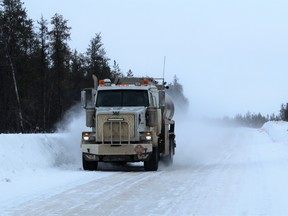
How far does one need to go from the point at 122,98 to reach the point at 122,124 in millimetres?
1260

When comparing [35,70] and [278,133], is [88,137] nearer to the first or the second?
[278,133]

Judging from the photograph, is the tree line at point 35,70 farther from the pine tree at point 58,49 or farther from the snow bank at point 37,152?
the snow bank at point 37,152

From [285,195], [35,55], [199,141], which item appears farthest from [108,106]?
[35,55]

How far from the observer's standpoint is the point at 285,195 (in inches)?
401

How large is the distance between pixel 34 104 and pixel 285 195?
44729 mm

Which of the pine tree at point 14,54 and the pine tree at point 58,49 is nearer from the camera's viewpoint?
the pine tree at point 14,54

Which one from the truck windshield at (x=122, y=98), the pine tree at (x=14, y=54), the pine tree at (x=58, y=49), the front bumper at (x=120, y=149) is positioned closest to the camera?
the front bumper at (x=120, y=149)

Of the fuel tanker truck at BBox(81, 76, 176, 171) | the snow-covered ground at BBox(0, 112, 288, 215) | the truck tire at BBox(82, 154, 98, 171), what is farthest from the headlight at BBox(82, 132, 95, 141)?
the snow-covered ground at BBox(0, 112, 288, 215)

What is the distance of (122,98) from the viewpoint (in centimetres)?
1712

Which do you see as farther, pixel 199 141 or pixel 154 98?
pixel 199 141

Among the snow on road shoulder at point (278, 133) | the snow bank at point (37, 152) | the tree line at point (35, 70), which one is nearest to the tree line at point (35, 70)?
the tree line at point (35, 70)

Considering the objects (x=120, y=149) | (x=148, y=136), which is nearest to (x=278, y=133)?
(x=148, y=136)

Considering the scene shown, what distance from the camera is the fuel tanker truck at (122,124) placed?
16.2 metres

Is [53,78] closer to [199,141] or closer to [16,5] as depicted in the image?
[16,5]
